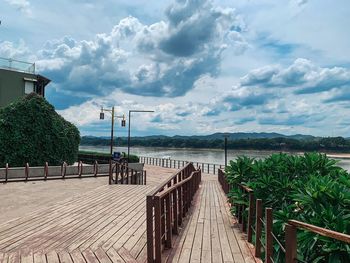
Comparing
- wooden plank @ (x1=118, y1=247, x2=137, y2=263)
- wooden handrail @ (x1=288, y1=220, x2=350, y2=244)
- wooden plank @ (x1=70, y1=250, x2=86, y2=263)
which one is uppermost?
wooden handrail @ (x1=288, y1=220, x2=350, y2=244)

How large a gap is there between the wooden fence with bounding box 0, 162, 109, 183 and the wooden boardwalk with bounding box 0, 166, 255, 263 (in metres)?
8.34

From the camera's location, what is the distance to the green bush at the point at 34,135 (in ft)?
67.6

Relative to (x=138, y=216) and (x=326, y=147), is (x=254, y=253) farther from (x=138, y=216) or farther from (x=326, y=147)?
(x=326, y=147)

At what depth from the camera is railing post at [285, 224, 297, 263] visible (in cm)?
307

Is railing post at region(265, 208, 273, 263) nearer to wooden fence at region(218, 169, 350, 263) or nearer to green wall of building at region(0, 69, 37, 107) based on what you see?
wooden fence at region(218, 169, 350, 263)

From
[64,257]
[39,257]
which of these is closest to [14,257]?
[39,257]

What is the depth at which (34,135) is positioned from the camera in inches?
847

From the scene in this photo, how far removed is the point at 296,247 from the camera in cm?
309

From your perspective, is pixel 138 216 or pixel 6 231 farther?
pixel 138 216

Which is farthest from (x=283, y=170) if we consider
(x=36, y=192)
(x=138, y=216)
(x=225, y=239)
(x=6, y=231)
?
(x=36, y=192)

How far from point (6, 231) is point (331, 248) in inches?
227

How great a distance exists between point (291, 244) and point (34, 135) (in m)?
20.8

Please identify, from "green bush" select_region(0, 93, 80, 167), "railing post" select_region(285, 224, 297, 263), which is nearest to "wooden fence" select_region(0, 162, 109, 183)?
"green bush" select_region(0, 93, 80, 167)

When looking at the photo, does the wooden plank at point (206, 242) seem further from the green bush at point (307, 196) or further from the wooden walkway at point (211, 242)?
the green bush at point (307, 196)
